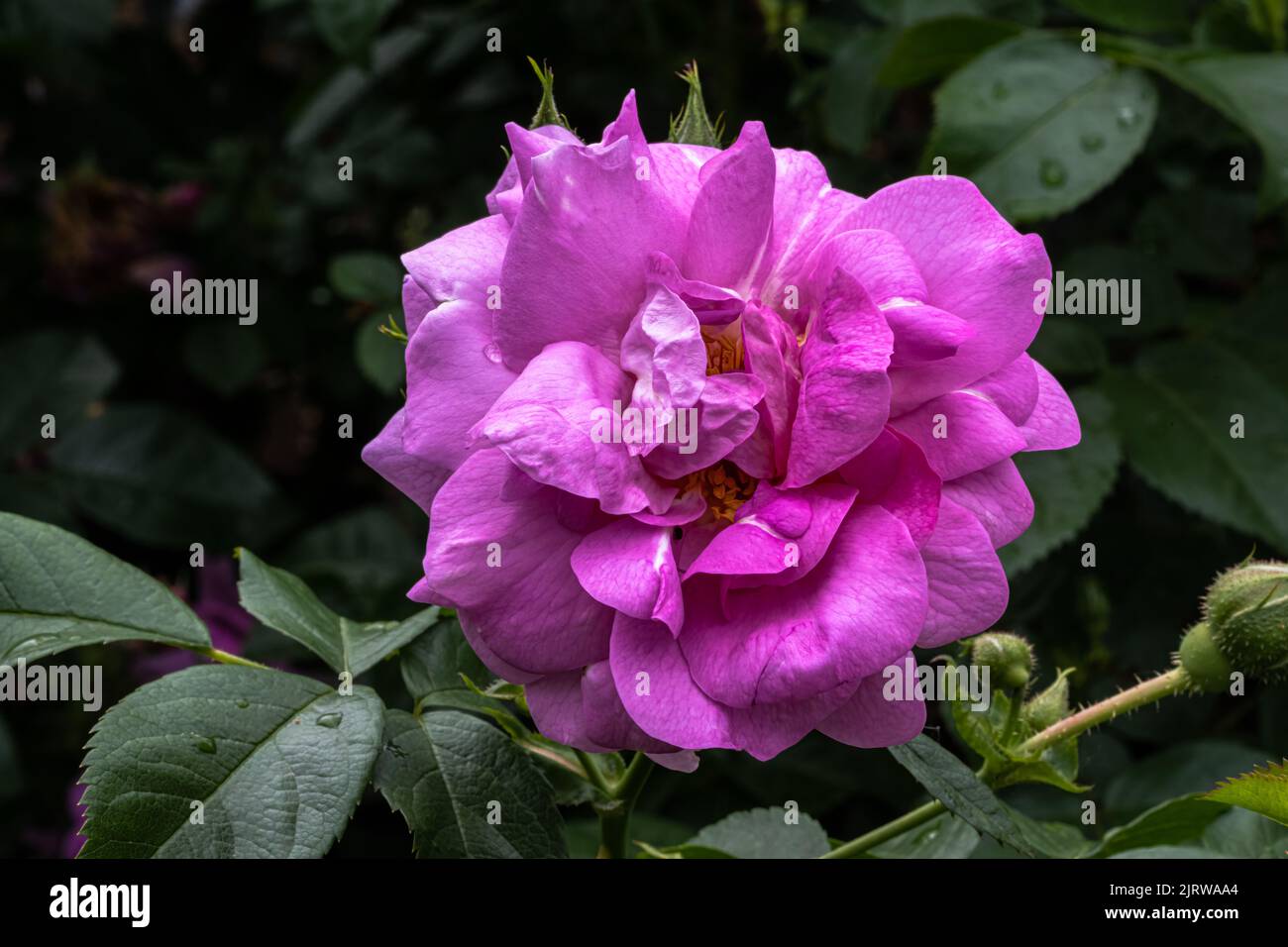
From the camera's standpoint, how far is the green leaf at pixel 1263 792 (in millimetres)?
742

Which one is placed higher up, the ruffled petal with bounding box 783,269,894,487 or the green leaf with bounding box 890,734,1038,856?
the ruffled petal with bounding box 783,269,894,487

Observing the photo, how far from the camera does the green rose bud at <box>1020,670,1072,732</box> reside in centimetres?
92

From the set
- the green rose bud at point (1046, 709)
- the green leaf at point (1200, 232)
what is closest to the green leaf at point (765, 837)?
the green rose bud at point (1046, 709)

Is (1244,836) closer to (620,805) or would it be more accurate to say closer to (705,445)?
(620,805)

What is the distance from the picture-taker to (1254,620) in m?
0.87

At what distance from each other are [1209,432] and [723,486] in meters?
0.88

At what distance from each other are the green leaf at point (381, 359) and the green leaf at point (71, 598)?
69 centimetres

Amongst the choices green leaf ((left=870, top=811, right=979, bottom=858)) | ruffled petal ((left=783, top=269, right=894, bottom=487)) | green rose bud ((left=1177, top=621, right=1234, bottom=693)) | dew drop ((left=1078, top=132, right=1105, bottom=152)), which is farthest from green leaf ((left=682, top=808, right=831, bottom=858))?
dew drop ((left=1078, top=132, right=1105, bottom=152))

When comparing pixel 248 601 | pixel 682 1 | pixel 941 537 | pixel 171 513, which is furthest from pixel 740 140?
pixel 171 513

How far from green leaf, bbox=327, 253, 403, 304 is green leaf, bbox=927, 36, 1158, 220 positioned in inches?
28.4

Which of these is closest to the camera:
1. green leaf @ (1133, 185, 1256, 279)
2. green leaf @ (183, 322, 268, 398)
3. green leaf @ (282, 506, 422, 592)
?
green leaf @ (1133, 185, 1256, 279)

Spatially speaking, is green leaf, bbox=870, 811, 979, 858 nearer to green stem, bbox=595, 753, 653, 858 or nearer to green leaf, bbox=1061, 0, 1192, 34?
green stem, bbox=595, 753, 653, 858

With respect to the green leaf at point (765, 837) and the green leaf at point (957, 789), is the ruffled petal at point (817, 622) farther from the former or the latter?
the green leaf at point (765, 837)

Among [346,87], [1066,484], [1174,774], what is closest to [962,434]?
[1066,484]
